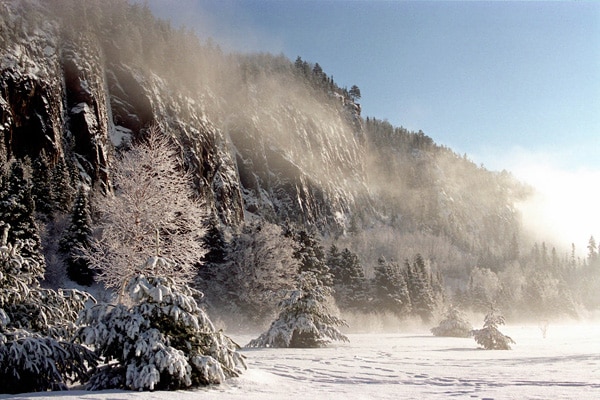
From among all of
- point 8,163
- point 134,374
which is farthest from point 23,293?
point 8,163

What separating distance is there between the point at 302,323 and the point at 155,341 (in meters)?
15.9

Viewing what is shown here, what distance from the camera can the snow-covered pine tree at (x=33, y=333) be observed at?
387 inches

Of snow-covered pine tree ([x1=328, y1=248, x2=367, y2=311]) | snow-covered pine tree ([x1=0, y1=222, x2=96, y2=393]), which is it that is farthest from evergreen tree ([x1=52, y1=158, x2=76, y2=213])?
snow-covered pine tree ([x1=0, y1=222, x2=96, y2=393])

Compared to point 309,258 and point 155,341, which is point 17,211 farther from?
point 155,341

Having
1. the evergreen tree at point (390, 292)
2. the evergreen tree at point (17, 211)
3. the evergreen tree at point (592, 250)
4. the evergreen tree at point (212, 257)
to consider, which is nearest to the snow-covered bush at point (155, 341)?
the evergreen tree at point (17, 211)

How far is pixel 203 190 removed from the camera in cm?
9600

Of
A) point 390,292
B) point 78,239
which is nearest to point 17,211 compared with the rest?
point 78,239

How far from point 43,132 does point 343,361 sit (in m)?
69.0

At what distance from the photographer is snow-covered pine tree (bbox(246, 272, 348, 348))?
25.3 meters

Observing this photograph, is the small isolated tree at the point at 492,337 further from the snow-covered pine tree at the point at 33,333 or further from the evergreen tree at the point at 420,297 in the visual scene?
the evergreen tree at the point at 420,297

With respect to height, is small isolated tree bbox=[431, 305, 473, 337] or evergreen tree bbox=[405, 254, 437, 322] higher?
evergreen tree bbox=[405, 254, 437, 322]

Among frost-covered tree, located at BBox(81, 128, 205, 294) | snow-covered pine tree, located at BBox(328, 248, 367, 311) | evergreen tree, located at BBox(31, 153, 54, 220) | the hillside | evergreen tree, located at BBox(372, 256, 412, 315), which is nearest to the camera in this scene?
frost-covered tree, located at BBox(81, 128, 205, 294)

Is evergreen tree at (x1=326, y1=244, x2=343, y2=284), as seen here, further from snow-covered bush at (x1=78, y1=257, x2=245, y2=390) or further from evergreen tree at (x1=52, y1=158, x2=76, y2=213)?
snow-covered bush at (x1=78, y1=257, x2=245, y2=390)

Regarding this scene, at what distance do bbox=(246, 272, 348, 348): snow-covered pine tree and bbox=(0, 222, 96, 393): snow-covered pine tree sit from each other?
14.0m
